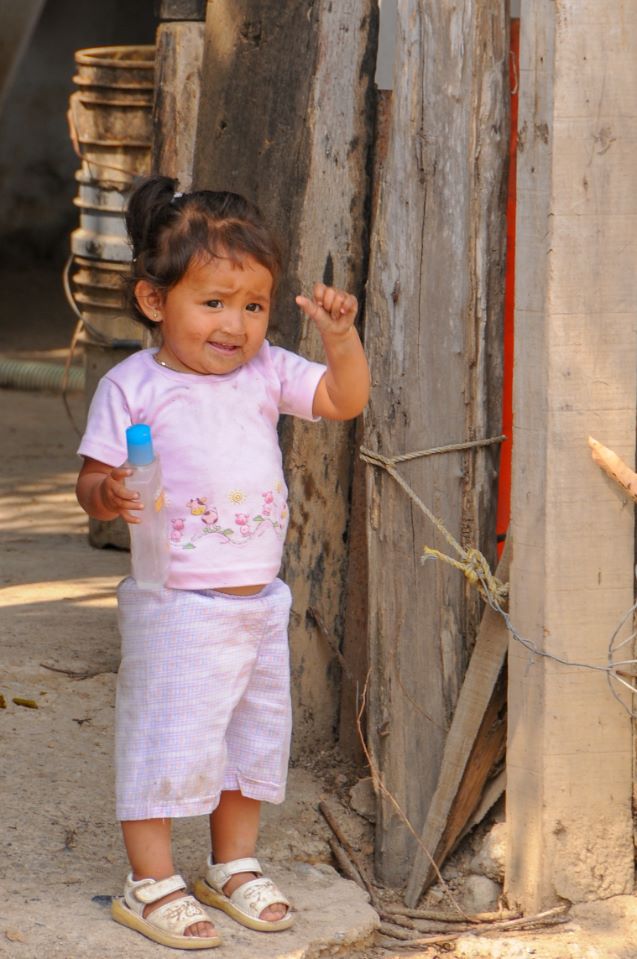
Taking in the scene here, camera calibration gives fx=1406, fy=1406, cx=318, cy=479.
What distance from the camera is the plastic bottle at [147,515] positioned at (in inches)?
94.2

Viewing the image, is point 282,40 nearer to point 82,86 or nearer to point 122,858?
point 122,858

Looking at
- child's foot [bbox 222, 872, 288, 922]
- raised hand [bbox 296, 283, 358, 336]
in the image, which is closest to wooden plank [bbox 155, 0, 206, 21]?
raised hand [bbox 296, 283, 358, 336]

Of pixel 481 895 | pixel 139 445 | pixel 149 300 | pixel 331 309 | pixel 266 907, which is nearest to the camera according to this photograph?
pixel 139 445

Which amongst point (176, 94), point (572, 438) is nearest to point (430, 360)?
point (572, 438)

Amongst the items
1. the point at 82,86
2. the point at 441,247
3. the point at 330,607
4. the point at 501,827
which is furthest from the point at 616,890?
the point at 82,86

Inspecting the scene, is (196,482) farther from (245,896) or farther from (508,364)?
(508,364)

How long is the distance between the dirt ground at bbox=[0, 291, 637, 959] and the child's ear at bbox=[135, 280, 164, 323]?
3.81 feet

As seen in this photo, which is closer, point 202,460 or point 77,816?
point 202,460

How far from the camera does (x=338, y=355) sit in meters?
2.57

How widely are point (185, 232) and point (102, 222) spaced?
2.97 metres

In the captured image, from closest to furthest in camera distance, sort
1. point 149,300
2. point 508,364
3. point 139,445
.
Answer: point 139,445, point 149,300, point 508,364

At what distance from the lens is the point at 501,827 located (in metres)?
3.10

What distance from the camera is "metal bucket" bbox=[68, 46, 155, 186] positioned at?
5.20 m

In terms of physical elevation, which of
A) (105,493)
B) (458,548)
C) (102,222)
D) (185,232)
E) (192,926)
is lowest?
(192,926)
